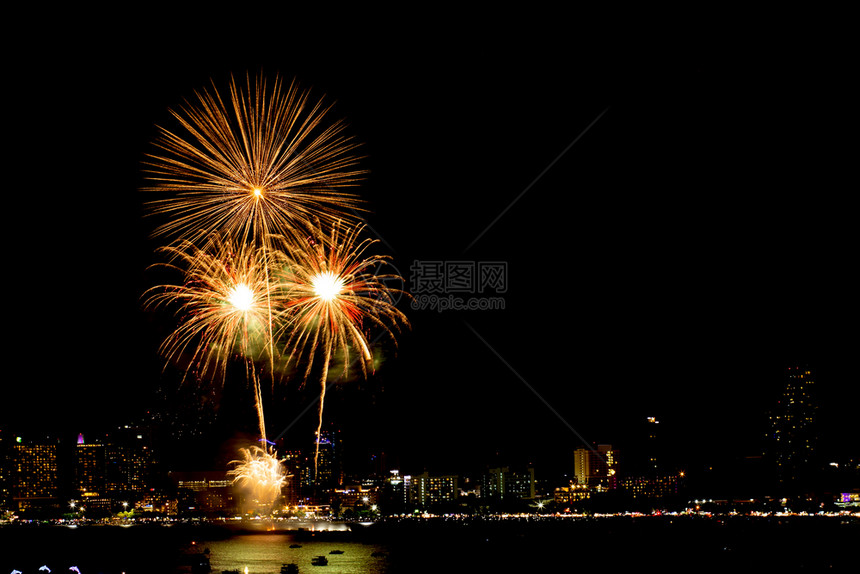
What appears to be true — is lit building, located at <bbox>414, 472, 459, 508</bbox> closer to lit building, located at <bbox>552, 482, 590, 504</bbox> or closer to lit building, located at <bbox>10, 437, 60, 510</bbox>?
lit building, located at <bbox>552, 482, 590, 504</bbox>

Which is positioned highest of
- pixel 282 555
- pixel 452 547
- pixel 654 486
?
pixel 654 486

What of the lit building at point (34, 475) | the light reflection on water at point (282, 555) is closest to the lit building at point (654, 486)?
the light reflection on water at point (282, 555)

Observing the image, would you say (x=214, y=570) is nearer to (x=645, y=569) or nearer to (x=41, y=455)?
(x=645, y=569)

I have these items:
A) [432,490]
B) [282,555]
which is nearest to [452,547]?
[282,555]

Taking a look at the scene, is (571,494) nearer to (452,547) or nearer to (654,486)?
(654,486)

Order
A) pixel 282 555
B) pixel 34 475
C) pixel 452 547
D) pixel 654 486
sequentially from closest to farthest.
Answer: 1. pixel 282 555
2. pixel 452 547
3. pixel 34 475
4. pixel 654 486

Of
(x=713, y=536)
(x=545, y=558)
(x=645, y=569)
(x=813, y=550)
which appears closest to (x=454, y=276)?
(x=645, y=569)
